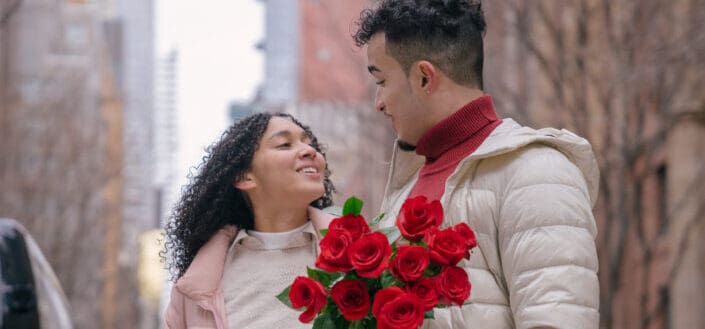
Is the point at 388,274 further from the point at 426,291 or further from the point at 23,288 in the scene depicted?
the point at 23,288

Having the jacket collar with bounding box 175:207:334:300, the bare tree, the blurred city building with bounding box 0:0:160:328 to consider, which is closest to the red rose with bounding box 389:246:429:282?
the jacket collar with bounding box 175:207:334:300

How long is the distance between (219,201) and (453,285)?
168 cm

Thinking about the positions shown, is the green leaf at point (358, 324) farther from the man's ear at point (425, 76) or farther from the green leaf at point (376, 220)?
the man's ear at point (425, 76)

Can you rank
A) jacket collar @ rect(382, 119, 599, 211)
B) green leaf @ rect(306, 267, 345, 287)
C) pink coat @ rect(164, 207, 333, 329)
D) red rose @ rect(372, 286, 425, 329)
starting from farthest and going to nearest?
1. pink coat @ rect(164, 207, 333, 329)
2. jacket collar @ rect(382, 119, 599, 211)
3. green leaf @ rect(306, 267, 345, 287)
4. red rose @ rect(372, 286, 425, 329)

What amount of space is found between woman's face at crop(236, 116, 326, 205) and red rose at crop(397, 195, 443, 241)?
116 centimetres

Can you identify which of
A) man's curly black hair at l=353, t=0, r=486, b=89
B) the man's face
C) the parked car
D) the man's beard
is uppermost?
man's curly black hair at l=353, t=0, r=486, b=89

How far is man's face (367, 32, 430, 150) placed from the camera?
4.11 m

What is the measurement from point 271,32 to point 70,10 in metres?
49.5

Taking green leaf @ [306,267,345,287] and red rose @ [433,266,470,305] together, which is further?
green leaf @ [306,267,345,287]

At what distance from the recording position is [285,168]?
4844mm

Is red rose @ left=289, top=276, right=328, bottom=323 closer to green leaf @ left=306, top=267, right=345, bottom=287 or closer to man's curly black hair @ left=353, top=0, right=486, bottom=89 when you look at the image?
green leaf @ left=306, top=267, right=345, bottom=287

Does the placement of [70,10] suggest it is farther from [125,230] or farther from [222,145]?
[222,145]

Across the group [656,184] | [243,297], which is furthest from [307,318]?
[656,184]

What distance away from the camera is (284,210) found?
486cm
